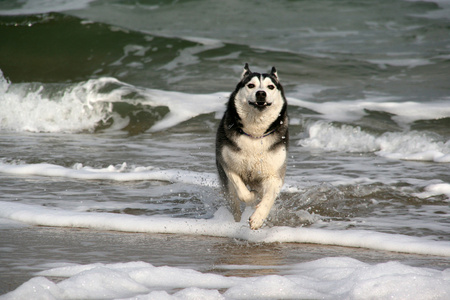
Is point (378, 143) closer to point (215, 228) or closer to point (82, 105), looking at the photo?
point (215, 228)

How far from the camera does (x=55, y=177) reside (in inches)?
302

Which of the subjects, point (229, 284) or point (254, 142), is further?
point (254, 142)

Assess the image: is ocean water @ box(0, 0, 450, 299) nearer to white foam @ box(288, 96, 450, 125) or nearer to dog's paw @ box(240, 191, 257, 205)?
white foam @ box(288, 96, 450, 125)

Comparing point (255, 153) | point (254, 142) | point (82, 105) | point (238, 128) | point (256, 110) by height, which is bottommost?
point (82, 105)

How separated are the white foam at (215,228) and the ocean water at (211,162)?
0.06ft

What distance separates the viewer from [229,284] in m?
3.51

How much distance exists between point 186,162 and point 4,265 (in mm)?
5313

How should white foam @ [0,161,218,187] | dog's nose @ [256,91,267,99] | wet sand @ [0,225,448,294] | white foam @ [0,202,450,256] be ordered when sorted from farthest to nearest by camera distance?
1. white foam @ [0,161,218,187]
2. dog's nose @ [256,91,267,99]
3. white foam @ [0,202,450,256]
4. wet sand @ [0,225,448,294]

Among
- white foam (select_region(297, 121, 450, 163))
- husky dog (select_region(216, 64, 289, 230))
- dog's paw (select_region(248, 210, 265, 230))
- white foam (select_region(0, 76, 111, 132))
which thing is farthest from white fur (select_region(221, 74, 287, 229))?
white foam (select_region(0, 76, 111, 132))

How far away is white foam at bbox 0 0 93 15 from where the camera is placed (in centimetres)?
2536

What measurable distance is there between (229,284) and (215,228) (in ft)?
5.75

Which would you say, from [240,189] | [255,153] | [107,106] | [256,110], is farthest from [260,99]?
[107,106]

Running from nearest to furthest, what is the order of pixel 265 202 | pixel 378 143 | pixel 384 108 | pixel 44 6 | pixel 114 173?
1. pixel 265 202
2. pixel 114 173
3. pixel 378 143
4. pixel 384 108
5. pixel 44 6

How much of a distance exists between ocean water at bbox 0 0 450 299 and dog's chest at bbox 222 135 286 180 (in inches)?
20.1
